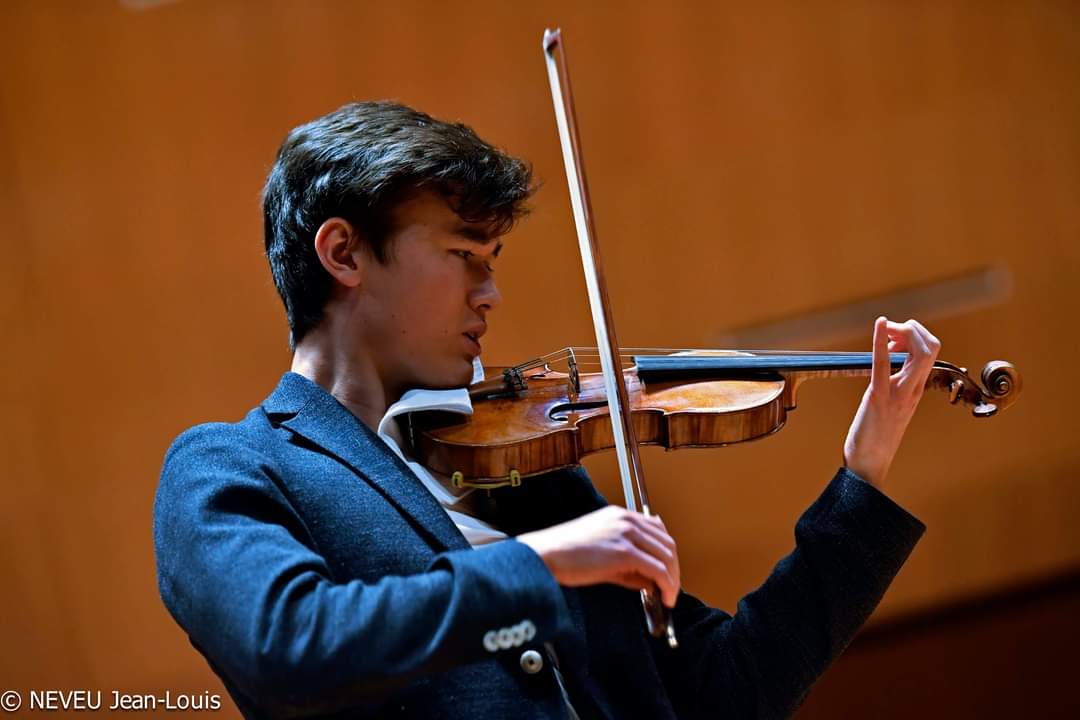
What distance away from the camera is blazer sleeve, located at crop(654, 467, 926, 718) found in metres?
1.43

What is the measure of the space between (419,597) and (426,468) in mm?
397

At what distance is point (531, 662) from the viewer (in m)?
1.27

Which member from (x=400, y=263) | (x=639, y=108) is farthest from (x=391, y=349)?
(x=639, y=108)

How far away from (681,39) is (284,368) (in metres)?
1.22

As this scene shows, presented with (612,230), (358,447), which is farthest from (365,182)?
(612,230)

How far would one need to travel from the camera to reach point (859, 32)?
2.98 m

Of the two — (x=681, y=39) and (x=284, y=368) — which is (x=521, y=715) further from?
(x=681, y=39)

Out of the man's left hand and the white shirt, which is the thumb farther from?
the white shirt

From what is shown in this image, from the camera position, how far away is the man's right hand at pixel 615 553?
1084 mm

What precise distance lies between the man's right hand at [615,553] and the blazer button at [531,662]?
0.67 ft

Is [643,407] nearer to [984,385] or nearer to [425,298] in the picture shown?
[425,298]

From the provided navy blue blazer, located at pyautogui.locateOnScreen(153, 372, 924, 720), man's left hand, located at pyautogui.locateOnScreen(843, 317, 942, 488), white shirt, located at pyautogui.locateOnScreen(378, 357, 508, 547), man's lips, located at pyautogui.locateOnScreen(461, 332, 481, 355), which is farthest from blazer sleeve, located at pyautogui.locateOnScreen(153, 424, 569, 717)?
man's left hand, located at pyautogui.locateOnScreen(843, 317, 942, 488)

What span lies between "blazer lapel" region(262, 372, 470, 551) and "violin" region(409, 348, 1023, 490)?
0.06m

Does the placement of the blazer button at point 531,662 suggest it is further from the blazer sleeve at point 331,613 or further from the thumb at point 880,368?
the thumb at point 880,368
